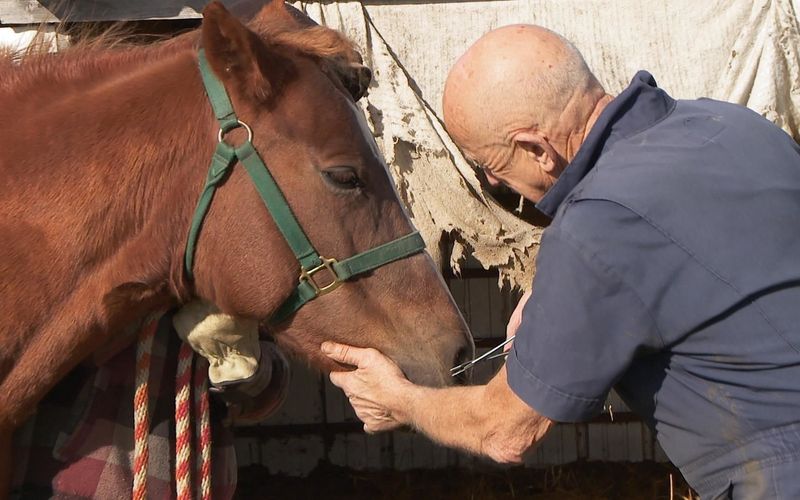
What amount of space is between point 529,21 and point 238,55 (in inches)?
95.2

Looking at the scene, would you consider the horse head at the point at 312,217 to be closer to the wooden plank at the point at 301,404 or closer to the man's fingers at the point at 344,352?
the man's fingers at the point at 344,352

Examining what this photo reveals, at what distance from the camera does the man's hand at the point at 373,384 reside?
81.2 inches

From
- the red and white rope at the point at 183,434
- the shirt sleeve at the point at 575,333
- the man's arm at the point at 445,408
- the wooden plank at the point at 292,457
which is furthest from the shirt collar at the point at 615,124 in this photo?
the wooden plank at the point at 292,457

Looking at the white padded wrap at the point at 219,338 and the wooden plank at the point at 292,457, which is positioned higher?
the white padded wrap at the point at 219,338

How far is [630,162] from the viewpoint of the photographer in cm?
174

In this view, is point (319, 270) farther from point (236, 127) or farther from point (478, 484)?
point (478, 484)

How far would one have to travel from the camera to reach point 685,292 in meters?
1.69

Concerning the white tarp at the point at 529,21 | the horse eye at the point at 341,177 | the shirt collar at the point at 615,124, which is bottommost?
the white tarp at the point at 529,21

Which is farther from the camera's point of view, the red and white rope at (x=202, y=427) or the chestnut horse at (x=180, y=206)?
the red and white rope at (x=202, y=427)

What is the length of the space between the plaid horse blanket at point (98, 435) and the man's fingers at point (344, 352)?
0.44 m

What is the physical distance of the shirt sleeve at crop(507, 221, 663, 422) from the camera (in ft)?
5.52

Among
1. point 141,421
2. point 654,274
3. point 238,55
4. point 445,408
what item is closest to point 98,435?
point 141,421

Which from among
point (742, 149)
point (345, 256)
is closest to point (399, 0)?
point (345, 256)

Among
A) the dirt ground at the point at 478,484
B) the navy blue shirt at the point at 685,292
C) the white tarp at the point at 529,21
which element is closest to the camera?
the navy blue shirt at the point at 685,292
